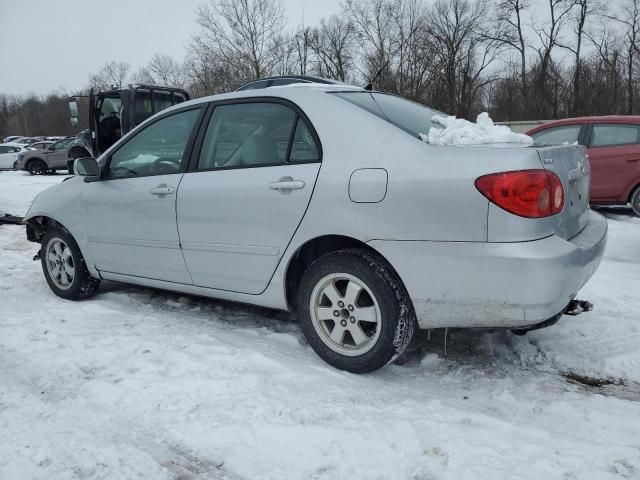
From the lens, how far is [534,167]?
234cm

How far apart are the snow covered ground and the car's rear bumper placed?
478mm

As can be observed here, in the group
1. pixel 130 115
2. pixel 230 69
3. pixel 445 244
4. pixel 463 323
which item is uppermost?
pixel 230 69

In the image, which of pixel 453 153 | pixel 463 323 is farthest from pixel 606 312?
pixel 453 153

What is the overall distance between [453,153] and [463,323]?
84 centimetres

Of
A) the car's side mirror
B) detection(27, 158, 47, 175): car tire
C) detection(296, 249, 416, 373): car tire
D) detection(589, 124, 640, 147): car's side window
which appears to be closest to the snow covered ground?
detection(296, 249, 416, 373): car tire

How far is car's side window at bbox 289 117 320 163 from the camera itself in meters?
2.87

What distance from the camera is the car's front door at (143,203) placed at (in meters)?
3.52

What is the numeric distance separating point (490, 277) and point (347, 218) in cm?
77

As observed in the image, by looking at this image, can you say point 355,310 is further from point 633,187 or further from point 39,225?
point 633,187

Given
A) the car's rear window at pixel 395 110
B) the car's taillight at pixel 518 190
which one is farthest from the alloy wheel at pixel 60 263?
the car's taillight at pixel 518 190

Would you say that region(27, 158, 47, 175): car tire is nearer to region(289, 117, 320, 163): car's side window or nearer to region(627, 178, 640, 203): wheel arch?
region(627, 178, 640, 203): wheel arch

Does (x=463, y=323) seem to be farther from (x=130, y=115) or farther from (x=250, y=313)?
(x=130, y=115)

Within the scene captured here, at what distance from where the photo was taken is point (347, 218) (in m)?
2.66

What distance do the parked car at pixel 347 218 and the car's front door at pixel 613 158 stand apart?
5.00 m
